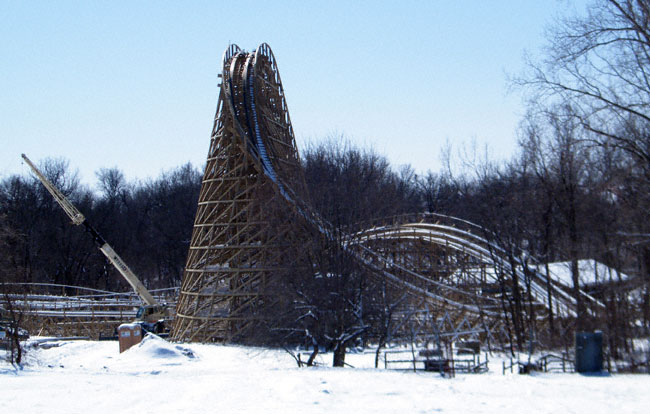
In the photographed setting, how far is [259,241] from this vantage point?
2330cm

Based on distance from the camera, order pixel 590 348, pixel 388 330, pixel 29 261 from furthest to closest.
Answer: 1. pixel 29 261
2. pixel 388 330
3. pixel 590 348

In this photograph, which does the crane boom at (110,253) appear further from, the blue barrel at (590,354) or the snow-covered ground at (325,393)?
the blue barrel at (590,354)

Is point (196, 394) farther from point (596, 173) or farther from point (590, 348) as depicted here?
point (596, 173)

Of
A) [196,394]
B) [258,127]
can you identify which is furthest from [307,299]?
[258,127]

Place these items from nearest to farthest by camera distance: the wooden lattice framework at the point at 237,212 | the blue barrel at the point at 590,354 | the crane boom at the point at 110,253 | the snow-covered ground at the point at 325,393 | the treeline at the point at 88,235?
1. the snow-covered ground at the point at 325,393
2. the blue barrel at the point at 590,354
3. the wooden lattice framework at the point at 237,212
4. the crane boom at the point at 110,253
5. the treeline at the point at 88,235

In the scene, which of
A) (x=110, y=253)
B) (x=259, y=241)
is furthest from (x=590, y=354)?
(x=110, y=253)

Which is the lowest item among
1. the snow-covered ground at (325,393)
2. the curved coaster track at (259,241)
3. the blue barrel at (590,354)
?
the snow-covered ground at (325,393)

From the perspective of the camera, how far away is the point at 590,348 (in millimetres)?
10258

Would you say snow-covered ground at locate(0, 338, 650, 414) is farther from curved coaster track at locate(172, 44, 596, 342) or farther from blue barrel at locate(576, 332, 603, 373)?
curved coaster track at locate(172, 44, 596, 342)

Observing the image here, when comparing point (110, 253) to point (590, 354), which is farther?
point (110, 253)

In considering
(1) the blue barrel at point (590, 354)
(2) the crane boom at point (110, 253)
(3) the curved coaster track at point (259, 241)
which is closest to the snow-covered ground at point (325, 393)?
(1) the blue barrel at point (590, 354)

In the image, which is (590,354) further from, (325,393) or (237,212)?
Answer: (237,212)

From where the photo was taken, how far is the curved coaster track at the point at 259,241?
21047 millimetres

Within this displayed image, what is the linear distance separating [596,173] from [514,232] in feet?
9.85
